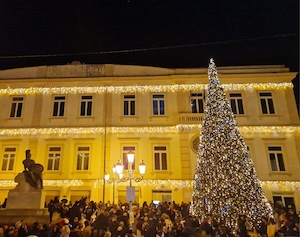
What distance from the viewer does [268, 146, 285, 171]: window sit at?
73.0 ft

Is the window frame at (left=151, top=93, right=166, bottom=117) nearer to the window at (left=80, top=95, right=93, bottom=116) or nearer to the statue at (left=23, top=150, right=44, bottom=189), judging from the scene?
the window at (left=80, top=95, right=93, bottom=116)

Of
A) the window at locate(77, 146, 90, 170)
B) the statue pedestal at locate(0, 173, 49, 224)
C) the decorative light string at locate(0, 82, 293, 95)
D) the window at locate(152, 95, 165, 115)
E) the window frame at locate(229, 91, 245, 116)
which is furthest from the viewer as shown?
the decorative light string at locate(0, 82, 293, 95)

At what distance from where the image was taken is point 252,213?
41.9 feet

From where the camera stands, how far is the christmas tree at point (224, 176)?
1296 cm

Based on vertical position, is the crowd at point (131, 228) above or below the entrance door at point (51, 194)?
below

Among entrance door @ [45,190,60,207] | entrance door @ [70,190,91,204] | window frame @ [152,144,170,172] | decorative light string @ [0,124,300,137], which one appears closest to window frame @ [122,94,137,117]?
decorative light string @ [0,124,300,137]

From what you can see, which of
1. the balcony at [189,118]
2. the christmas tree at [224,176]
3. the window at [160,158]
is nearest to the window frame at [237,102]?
the balcony at [189,118]

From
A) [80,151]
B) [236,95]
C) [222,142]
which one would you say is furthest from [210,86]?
[80,151]

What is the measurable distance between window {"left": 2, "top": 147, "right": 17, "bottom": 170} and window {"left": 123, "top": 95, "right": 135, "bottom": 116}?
966 cm

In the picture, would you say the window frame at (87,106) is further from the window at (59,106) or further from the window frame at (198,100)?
the window frame at (198,100)

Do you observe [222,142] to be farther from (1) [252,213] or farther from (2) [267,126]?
(2) [267,126]

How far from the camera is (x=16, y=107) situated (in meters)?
24.5

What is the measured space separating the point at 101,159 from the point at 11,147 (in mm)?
7652

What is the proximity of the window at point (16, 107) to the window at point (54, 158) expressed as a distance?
4518 mm
